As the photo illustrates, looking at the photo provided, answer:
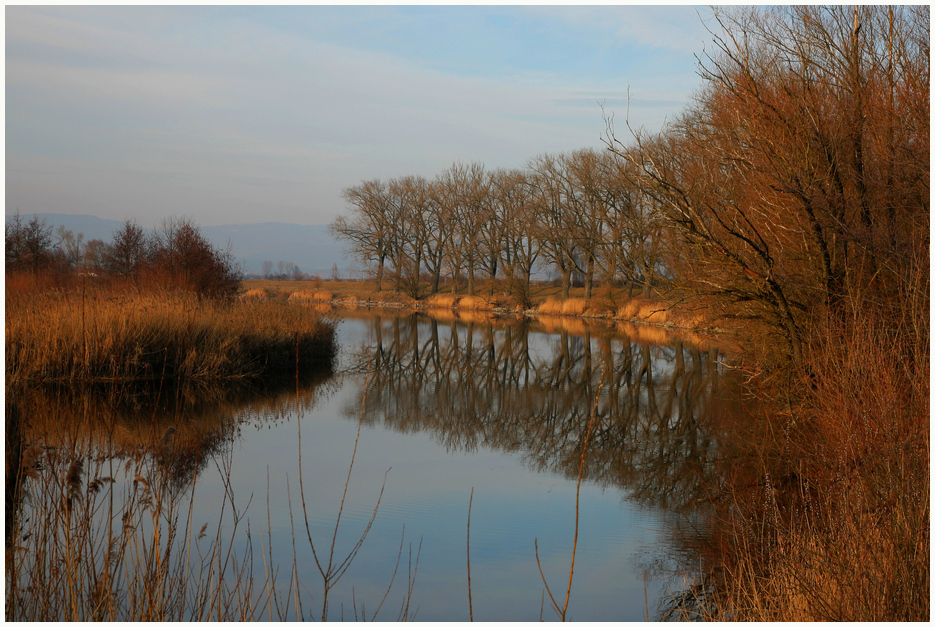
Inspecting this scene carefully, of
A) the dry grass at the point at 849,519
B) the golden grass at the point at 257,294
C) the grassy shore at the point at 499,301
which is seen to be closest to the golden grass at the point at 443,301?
the grassy shore at the point at 499,301

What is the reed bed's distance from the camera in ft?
37.8

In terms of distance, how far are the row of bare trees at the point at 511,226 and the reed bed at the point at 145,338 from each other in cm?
1195

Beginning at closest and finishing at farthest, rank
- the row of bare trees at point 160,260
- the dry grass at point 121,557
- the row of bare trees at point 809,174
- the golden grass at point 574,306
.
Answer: the dry grass at point 121,557, the row of bare trees at point 809,174, the row of bare trees at point 160,260, the golden grass at point 574,306

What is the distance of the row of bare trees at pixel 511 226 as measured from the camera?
3303 centimetres

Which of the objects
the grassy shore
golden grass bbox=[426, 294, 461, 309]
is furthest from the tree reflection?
golden grass bbox=[426, 294, 461, 309]

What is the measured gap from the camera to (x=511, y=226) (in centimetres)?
4075

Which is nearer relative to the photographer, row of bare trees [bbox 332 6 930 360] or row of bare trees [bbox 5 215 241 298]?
row of bare trees [bbox 332 6 930 360]

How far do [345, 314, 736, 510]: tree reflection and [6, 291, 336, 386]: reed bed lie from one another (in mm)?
2455

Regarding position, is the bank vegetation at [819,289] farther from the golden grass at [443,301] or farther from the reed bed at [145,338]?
the golden grass at [443,301]

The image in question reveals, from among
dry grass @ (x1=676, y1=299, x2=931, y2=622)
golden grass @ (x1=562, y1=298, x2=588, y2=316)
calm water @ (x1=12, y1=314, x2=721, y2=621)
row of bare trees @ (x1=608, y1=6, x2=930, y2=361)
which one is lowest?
calm water @ (x1=12, y1=314, x2=721, y2=621)

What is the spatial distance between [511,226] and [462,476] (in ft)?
108

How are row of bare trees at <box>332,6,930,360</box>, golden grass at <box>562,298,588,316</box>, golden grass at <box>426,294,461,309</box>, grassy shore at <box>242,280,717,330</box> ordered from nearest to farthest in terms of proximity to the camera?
1. row of bare trees at <box>332,6,930,360</box>
2. grassy shore at <box>242,280,717,330</box>
3. golden grass at <box>562,298,588,316</box>
4. golden grass at <box>426,294,461,309</box>

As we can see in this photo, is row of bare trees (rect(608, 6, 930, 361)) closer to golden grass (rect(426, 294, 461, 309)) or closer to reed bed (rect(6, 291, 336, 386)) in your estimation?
reed bed (rect(6, 291, 336, 386))

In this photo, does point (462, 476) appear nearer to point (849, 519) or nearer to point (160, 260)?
point (849, 519)
